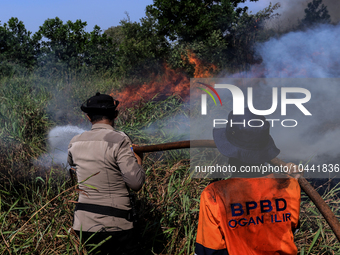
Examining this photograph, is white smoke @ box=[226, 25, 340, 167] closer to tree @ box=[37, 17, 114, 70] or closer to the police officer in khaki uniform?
the police officer in khaki uniform

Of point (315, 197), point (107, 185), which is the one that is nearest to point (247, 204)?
point (315, 197)

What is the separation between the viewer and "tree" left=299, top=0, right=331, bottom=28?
1098cm

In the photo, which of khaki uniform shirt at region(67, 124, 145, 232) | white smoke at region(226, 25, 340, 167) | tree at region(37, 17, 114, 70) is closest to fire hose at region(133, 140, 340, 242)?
khaki uniform shirt at region(67, 124, 145, 232)

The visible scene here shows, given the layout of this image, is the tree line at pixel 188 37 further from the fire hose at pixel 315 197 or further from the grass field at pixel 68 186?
the fire hose at pixel 315 197

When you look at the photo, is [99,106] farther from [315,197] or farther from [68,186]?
[68,186]

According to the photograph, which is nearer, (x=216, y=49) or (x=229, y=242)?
(x=229, y=242)

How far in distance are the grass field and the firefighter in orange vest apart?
1043 millimetres

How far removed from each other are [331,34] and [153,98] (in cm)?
651

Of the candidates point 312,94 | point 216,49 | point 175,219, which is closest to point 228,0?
point 216,49

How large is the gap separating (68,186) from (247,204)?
318 centimetres

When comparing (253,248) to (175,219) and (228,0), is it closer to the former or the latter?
(175,219)

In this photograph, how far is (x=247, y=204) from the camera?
5.92ft

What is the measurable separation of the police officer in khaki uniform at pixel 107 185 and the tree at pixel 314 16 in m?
10.9

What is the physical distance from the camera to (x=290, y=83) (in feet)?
33.2
